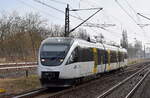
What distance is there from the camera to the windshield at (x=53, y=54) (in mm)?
17000

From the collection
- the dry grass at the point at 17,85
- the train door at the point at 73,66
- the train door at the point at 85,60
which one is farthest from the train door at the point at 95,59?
the dry grass at the point at 17,85


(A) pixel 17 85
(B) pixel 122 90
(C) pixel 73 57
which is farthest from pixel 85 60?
(A) pixel 17 85

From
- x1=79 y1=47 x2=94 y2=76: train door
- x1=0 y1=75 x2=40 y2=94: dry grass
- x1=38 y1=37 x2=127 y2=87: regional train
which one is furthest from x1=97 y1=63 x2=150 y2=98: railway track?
x1=0 y1=75 x2=40 y2=94: dry grass

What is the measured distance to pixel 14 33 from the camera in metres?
51.8

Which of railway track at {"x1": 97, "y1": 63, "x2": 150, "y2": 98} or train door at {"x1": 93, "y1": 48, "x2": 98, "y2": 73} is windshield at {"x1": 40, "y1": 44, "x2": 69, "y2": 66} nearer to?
railway track at {"x1": 97, "y1": 63, "x2": 150, "y2": 98}

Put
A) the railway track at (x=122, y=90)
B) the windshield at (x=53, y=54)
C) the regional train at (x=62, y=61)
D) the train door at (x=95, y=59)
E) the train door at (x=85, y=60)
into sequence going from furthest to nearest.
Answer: the train door at (x=95, y=59) → the train door at (x=85, y=60) → the windshield at (x=53, y=54) → the regional train at (x=62, y=61) → the railway track at (x=122, y=90)

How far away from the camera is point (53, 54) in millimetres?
17312

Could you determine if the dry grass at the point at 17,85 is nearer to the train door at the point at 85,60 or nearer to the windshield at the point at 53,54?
the windshield at the point at 53,54

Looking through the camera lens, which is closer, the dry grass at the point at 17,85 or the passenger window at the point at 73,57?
the passenger window at the point at 73,57

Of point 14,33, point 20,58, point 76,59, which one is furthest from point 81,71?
point 14,33

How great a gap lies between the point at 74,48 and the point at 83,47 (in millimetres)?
2021

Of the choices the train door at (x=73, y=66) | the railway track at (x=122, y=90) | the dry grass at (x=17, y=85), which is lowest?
the railway track at (x=122, y=90)

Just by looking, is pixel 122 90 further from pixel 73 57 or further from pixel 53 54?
pixel 53 54

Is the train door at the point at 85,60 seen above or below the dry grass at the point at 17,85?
above
